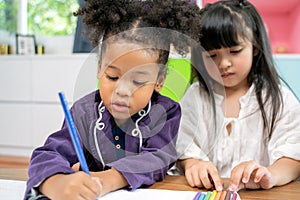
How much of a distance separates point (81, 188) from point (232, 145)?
1.70ft

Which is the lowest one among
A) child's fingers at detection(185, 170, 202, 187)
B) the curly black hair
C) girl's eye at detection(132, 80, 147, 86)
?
child's fingers at detection(185, 170, 202, 187)

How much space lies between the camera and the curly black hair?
1.79ft

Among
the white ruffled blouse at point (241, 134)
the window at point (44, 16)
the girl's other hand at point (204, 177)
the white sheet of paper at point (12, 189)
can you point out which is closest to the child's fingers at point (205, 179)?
the girl's other hand at point (204, 177)

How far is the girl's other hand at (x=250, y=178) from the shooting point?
568 mm

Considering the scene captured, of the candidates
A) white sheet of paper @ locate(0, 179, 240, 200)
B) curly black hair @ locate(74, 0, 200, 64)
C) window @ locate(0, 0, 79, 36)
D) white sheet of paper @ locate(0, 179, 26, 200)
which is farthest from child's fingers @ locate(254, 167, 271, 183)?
window @ locate(0, 0, 79, 36)

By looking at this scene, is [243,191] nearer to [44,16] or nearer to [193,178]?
[193,178]

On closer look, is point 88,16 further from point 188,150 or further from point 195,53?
point 188,150

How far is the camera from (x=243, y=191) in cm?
57

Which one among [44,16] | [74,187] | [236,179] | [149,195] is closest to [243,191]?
[236,179]

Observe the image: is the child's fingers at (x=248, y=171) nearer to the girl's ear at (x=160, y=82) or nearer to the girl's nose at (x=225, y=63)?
the girl's ear at (x=160, y=82)

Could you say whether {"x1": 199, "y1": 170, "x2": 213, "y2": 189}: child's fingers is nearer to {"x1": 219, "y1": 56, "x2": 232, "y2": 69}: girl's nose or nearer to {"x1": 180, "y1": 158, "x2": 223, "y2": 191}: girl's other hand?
{"x1": 180, "y1": 158, "x2": 223, "y2": 191}: girl's other hand

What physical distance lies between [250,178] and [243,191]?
25 millimetres

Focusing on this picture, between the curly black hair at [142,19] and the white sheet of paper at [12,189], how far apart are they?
0.24 metres

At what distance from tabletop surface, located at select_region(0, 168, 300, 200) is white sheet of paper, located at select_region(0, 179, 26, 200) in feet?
0.11
